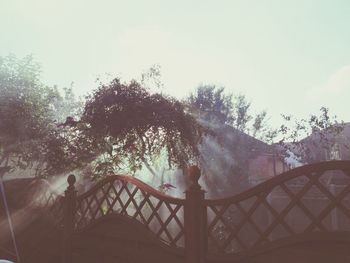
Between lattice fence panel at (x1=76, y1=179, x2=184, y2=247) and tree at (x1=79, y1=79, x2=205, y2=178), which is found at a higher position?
tree at (x1=79, y1=79, x2=205, y2=178)

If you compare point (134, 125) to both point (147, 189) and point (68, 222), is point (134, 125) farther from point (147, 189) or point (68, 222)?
point (147, 189)

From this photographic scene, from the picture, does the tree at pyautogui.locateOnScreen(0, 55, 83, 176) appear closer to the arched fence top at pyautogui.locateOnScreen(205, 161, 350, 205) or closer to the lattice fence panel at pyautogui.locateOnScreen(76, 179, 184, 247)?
the lattice fence panel at pyautogui.locateOnScreen(76, 179, 184, 247)

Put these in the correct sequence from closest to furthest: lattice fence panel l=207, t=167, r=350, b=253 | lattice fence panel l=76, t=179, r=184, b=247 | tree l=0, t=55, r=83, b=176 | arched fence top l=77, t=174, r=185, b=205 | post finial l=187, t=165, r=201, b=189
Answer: lattice fence panel l=207, t=167, r=350, b=253
post finial l=187, t=165, r=201, b=189
arched fence top l=77, t=174, r=185, b=205
lattice fence panel l=76, t=179, r=184, b=247
tree l=0, t=55, r=83, b=176

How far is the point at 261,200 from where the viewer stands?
3963mm

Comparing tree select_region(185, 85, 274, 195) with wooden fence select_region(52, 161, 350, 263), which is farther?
tree select_region(185, 85, 274, 195)

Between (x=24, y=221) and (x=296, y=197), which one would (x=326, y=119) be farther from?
(x=296, y=197)

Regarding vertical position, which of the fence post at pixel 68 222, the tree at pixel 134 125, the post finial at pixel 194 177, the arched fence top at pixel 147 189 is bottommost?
the fence post at pixel 68 222

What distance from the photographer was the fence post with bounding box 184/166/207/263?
4.40 metres

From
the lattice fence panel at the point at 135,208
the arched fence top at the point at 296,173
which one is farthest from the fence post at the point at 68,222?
the arched fence top at the point at 296,173

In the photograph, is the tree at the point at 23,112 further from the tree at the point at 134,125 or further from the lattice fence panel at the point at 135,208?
the lattice fence panel at the point at 135,208

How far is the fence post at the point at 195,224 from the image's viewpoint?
440 cm

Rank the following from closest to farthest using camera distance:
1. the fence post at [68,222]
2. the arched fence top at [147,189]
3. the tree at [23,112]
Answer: the arched fence top at [147,189] < the fence post at [68,222] < the tree at [23,112]

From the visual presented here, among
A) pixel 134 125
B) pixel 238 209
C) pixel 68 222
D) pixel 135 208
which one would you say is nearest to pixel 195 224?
pixel 238 209

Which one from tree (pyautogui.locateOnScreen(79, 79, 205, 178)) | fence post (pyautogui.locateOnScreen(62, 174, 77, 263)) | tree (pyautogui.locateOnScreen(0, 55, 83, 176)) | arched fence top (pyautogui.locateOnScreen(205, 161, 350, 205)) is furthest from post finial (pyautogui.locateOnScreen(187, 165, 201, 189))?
tree (pyautogui.locateOnScreen(0, 55, 83, 176))
